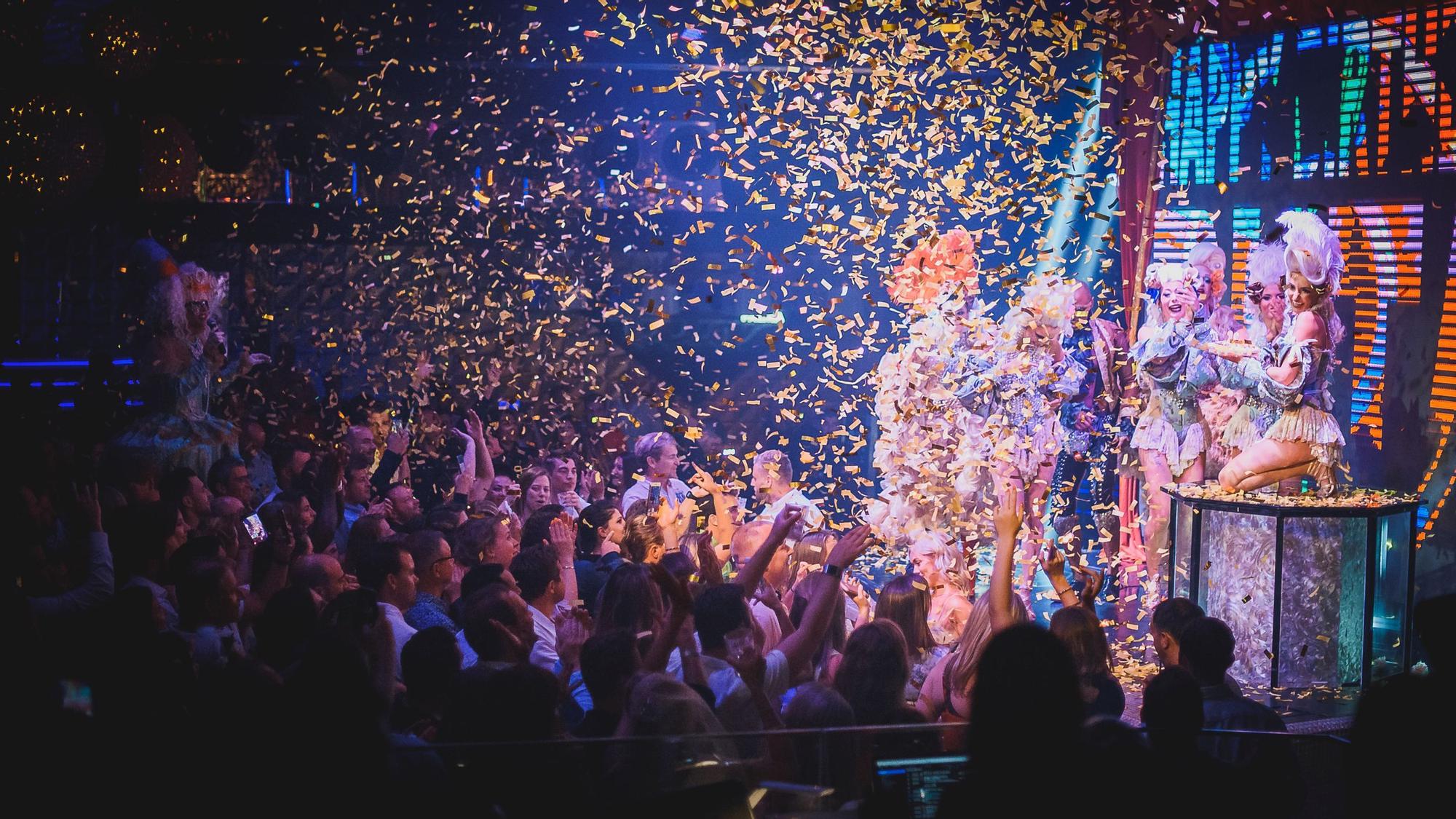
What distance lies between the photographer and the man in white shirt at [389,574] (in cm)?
388

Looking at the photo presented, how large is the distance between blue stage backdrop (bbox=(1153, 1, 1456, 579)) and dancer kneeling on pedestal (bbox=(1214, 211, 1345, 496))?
5.35ft

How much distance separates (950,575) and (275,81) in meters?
6.82

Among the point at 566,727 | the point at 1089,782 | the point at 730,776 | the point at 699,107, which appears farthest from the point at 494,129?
the point at 1089,782

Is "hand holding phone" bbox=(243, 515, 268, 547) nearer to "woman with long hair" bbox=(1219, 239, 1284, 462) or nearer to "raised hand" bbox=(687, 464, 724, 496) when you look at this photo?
"raised hand" bbox=(687, 464, 724, 496)

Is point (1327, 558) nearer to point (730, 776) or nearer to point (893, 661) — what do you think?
point (893, 661)

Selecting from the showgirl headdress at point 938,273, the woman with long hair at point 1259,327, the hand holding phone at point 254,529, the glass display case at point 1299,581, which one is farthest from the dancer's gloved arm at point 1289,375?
the hand holding phone at point 254,529

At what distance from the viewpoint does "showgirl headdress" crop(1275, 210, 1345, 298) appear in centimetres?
580

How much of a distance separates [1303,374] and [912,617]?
9.68 ft

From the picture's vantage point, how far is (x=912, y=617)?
3998 millimetres

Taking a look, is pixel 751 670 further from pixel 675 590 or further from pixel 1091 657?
pixel 1091 657

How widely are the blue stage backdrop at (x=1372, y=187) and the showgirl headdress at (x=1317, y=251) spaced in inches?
66.4

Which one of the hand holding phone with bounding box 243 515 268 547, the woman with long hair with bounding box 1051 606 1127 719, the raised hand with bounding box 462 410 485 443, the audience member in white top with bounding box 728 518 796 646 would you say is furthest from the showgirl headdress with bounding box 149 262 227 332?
the woman with long hair with bounding box 1051 606 1127 719

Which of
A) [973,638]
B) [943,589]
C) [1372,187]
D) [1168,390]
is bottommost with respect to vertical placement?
[943,589]

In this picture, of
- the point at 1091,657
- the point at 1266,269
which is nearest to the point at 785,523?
the point at 1091,657
